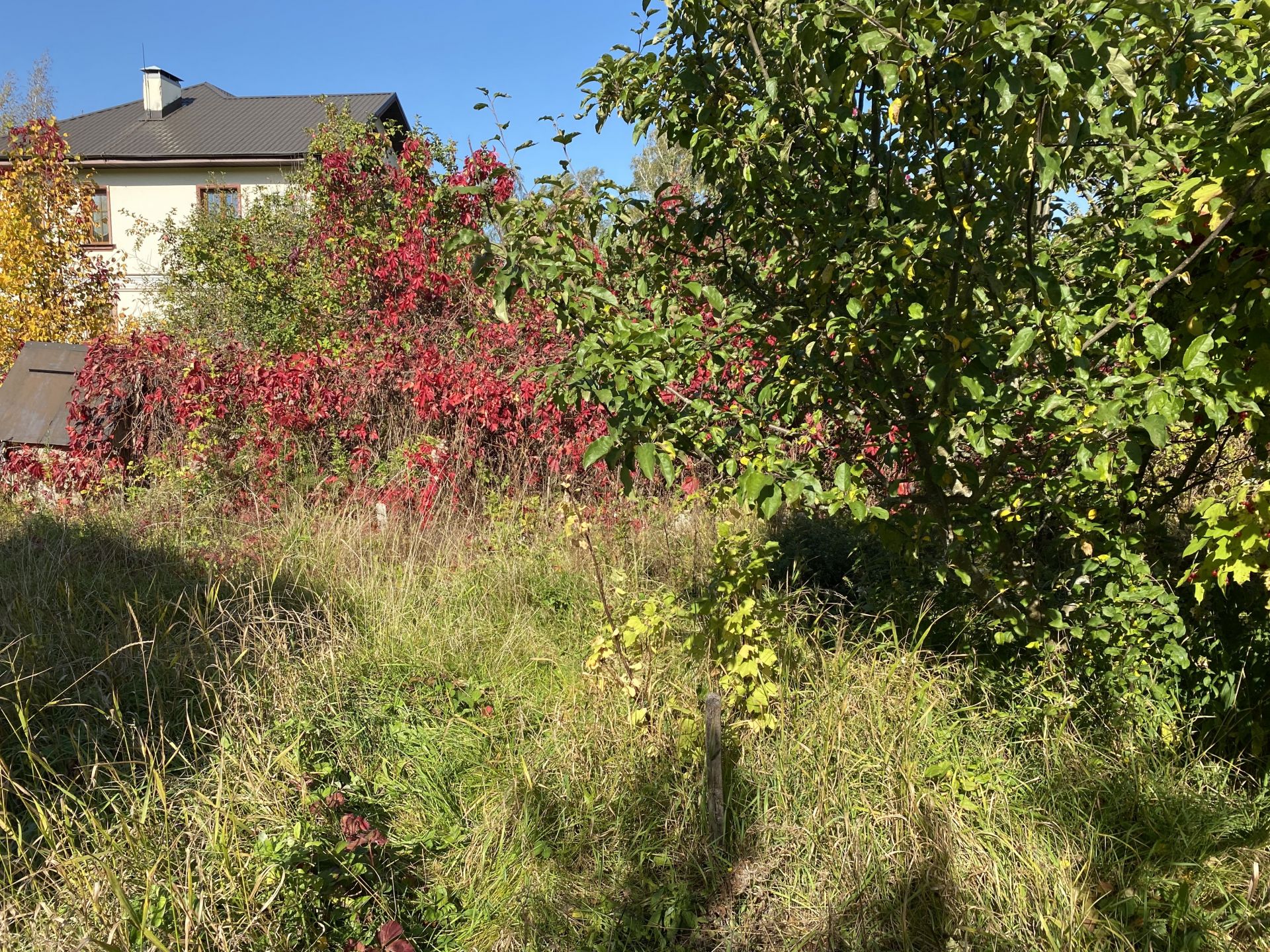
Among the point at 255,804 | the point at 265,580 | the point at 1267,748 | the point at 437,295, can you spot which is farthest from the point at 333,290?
the point at 1267,748

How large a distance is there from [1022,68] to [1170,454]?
6.47ft

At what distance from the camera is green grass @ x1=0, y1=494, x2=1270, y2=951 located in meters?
2.30

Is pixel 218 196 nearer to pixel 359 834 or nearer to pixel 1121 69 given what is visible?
pixel 359 834

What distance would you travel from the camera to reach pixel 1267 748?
2916mm

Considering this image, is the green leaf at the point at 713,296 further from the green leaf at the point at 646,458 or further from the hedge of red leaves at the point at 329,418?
the hedge of red leaves at the point at 329,418

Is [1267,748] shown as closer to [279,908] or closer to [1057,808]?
[1057,808]

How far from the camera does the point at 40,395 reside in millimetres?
6719

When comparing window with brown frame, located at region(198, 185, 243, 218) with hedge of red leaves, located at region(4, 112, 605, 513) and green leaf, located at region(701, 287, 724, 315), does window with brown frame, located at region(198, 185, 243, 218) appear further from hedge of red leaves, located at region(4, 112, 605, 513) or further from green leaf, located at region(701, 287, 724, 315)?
green leaf, located at region(701, 287, 724, 315)

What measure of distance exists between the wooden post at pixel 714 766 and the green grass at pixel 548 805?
0.06 metres

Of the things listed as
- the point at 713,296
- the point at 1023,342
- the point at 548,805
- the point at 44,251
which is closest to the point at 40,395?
the point at 44,251

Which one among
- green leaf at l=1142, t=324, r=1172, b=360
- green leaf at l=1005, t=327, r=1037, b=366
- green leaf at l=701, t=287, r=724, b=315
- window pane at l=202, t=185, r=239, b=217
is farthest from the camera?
window pane at l=202, t=185, r=239, b=217

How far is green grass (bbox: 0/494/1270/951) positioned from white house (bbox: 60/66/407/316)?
67.1ft

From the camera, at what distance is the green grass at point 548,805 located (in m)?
2.30

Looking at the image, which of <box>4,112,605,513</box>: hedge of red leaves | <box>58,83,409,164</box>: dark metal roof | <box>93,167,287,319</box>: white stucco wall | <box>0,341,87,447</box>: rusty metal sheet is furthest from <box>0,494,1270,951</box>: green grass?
<box>93,167,287,319</box>: white stucco wall
